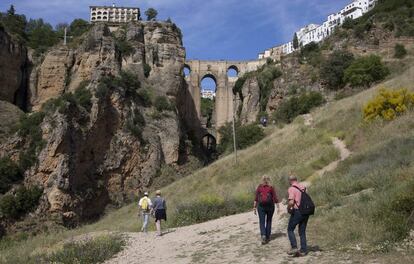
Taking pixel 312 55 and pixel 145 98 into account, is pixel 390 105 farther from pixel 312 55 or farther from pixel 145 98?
pixel 145 98

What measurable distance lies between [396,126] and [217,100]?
138 feet

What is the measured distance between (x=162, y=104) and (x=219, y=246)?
35933mm

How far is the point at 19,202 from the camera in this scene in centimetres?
3216

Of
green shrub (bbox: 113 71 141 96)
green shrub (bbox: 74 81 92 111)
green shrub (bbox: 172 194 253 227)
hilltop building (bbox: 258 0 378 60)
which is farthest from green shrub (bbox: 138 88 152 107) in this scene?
hilltop building (bbox: 258 0 378 60)

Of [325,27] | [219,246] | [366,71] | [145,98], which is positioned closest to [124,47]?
[145,98]

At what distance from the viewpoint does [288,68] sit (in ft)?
142

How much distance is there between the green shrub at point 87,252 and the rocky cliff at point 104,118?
22.2 m

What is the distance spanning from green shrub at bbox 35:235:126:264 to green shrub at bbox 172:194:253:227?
294cm

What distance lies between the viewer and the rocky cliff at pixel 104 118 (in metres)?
35.5

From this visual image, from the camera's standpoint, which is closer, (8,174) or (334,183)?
(334,183)

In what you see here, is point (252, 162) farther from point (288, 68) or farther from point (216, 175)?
point (288, 68)

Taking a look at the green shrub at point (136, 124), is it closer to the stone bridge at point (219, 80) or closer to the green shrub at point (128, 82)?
the green shrub at point (128, 82)

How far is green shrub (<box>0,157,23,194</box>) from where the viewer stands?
33.3 meters

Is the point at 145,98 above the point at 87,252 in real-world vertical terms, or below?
above
